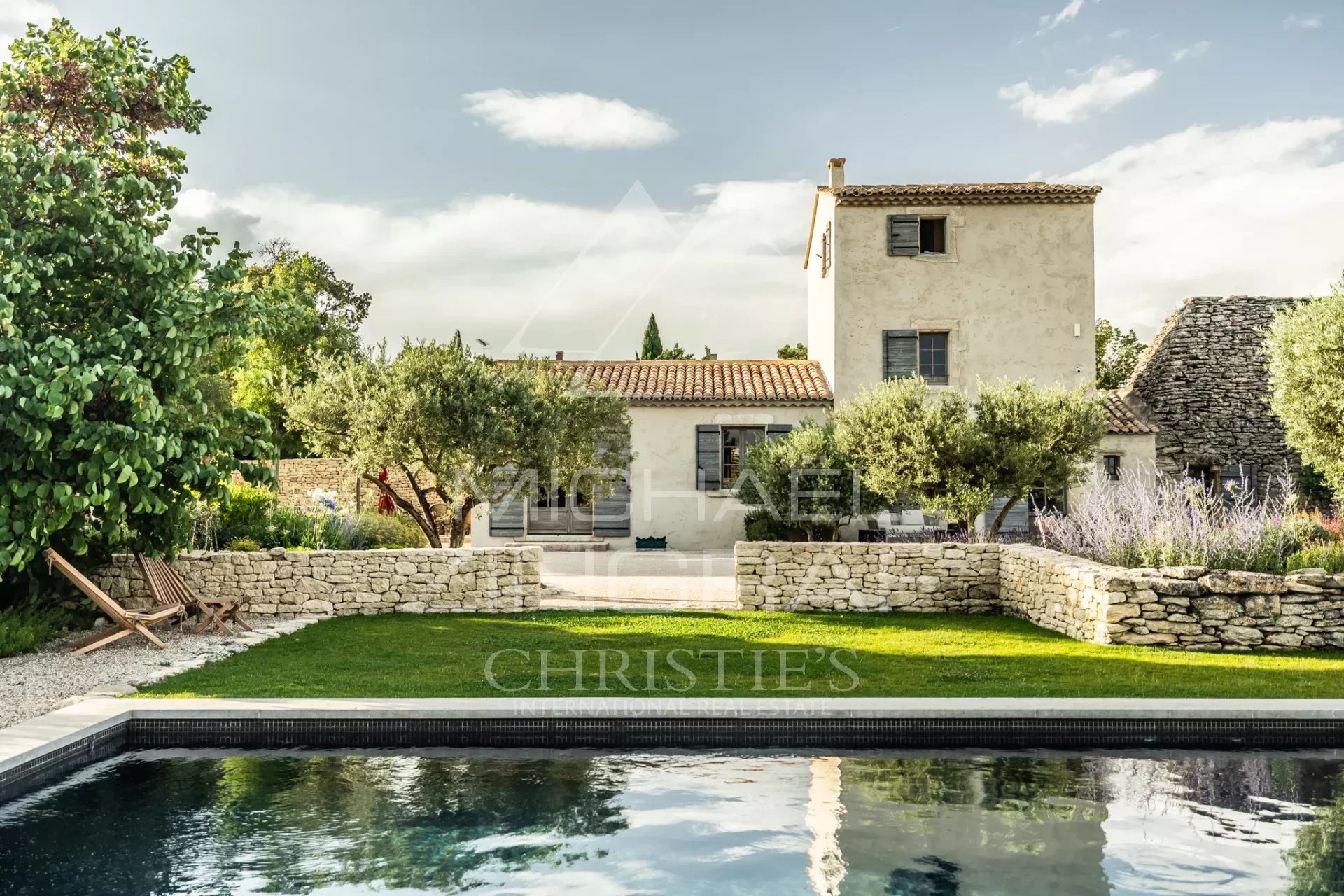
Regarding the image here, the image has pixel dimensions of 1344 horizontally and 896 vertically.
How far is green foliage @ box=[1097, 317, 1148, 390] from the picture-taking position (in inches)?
1144

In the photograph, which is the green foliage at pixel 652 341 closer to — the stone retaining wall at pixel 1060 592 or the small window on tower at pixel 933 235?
the small window on tower at pixel 933 235

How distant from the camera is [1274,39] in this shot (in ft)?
41.7

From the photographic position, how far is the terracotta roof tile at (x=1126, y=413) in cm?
1916

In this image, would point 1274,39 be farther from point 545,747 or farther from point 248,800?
point 248,800

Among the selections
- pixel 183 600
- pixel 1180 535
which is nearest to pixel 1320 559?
pixel 1180 535

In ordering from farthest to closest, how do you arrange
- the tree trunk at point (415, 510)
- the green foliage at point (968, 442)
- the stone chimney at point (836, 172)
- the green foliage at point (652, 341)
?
1. the green foliage at point (652, 341)
2. the stone chimney at point (836, 172)
3. the tree trunk at point (415, 510)
4. the green foliage at point (968, 442)

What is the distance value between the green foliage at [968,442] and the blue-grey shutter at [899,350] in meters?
6.29

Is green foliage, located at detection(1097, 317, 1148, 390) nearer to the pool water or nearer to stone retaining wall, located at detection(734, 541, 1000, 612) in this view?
stone retaining wall, located at detection(734, 541, 1000, 612)

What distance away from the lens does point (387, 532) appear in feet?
48.2

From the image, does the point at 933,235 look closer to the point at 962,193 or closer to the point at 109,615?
the point at 962,193

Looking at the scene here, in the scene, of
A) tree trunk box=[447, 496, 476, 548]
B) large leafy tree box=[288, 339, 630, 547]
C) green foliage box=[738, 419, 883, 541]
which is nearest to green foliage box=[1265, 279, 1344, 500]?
green foliage box=[738, 419, 883, 541]

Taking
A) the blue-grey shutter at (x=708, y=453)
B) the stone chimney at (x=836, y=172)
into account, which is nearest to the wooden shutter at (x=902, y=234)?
the stone chimney at (x=836, y=172)

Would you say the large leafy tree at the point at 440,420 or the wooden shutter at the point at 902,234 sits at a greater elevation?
the wooden shutter at the point at 902,234

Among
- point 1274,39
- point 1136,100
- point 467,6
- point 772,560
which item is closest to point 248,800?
point 772,560
